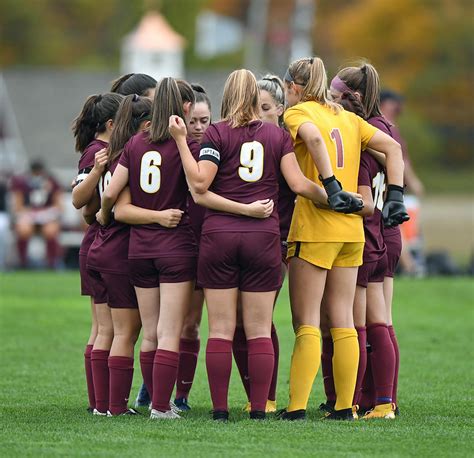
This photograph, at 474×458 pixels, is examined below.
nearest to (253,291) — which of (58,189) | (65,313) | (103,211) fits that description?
(103,211)

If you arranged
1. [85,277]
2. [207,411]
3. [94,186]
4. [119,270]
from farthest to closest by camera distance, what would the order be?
[207,411] < [85,277] < [94,186] < [119,270]

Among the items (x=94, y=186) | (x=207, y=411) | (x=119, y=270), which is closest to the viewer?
(x=119, y=270)

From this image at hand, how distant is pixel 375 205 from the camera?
7973mm

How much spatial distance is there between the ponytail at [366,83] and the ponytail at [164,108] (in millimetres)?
1042

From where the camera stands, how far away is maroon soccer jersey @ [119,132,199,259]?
7.59m

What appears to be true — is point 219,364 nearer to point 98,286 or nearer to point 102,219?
point 98,286

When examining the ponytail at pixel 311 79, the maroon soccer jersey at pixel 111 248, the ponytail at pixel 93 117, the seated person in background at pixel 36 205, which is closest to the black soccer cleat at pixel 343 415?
the maroon soccer jersey at pixel 111 248

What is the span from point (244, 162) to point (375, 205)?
1.00 m

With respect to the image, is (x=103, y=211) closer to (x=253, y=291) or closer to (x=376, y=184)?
(x=253, y=291)

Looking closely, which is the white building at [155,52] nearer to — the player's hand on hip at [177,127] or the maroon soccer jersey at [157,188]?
the maroon soccer jersey at [157,188]

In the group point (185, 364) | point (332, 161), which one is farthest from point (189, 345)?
point (332, 161)

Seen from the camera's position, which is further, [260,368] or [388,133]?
→ [388,133]

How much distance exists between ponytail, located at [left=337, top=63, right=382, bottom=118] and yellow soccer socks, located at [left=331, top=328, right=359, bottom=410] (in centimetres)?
136

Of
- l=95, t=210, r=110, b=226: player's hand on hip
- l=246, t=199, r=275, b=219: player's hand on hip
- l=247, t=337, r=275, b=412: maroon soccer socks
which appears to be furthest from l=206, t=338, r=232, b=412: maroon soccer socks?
l=95, t=210, r=110, b=226: player's hand on hip
